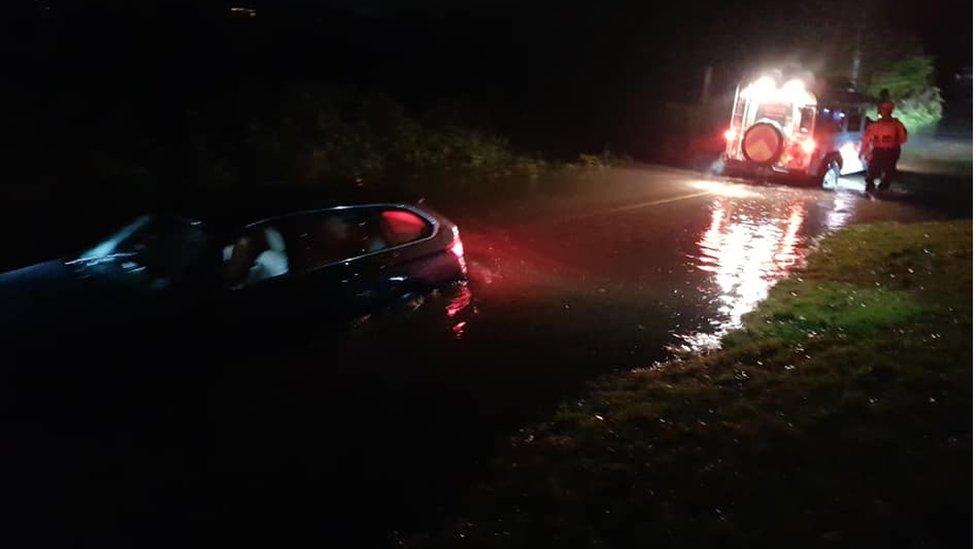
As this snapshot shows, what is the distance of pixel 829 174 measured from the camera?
1659cm

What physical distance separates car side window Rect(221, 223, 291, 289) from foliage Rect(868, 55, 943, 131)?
33.9m

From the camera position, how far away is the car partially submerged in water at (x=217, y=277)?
5.19m

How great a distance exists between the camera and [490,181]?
16.2 metres

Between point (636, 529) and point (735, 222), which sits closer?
point (636, 529)

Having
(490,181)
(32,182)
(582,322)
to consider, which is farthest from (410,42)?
(582,322)

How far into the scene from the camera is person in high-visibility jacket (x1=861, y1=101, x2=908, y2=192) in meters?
15.4

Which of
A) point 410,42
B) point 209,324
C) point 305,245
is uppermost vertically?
point 410,42

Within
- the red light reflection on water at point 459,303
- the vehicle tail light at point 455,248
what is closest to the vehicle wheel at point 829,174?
the red light reflection on water at point 459,303

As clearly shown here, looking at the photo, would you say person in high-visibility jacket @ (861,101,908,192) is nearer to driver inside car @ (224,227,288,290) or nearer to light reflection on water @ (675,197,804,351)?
light reflection on water @ (675,197,804,351)

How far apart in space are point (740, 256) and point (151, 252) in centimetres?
717

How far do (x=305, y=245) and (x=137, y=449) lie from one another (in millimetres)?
1873

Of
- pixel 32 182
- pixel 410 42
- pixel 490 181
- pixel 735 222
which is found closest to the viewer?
pixel 32 182

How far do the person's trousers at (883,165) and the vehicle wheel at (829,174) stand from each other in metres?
0.71

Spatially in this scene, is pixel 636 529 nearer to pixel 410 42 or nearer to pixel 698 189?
pixel 698 189
